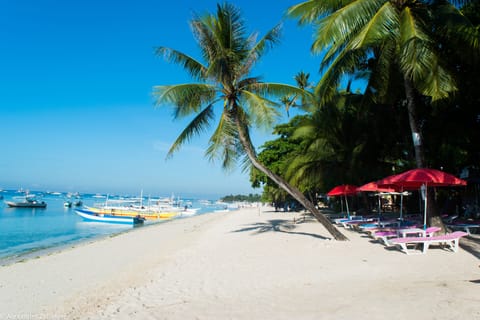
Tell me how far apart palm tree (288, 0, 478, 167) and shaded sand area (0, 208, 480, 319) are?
13.0 feet

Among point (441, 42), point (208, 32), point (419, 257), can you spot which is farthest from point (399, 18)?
point (419, 257)

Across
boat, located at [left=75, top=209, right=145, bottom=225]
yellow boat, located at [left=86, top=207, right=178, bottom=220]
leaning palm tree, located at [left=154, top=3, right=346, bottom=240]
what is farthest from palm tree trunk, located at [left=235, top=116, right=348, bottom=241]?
yellow boat, located at [left=86, top=207, right=178, bottom=220]

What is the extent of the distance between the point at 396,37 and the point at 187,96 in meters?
6.23

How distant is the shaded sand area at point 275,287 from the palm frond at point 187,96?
465cm

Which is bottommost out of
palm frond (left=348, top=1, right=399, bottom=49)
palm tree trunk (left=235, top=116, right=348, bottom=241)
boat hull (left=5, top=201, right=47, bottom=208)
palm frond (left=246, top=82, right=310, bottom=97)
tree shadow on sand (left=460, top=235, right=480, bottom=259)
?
boat hull (left=5, top=201, right=47, bottom=208)

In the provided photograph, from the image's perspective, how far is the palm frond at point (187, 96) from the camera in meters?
9.93

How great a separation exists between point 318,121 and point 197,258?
12304mm

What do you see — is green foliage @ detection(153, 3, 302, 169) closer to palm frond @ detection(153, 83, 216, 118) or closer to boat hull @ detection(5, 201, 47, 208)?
palm frond @ detection(153, 83, 216, 118)

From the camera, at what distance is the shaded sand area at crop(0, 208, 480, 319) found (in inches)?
165

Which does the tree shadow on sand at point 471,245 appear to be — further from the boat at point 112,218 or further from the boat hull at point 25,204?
the boat hull at point 25,204

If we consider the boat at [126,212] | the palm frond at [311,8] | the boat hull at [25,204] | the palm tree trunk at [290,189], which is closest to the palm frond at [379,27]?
the palm frond at [311,8]

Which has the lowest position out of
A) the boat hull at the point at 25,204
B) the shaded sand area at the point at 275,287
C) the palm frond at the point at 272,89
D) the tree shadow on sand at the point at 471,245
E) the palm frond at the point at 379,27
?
the boat hull at the point at 25,204

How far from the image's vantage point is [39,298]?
277 inches

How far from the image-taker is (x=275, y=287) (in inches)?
222
